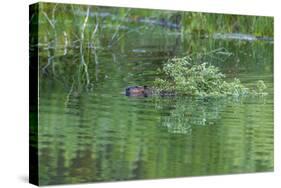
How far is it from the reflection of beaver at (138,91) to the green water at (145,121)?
0.08 metres

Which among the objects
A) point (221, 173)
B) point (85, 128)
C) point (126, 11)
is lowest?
point (221, 173)

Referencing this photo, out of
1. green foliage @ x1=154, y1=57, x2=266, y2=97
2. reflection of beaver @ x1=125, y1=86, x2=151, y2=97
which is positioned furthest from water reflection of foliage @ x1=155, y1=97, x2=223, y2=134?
reflection of beaver @ x1=125, y1=86, x2=151, y2=97

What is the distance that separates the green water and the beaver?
0.07 metres

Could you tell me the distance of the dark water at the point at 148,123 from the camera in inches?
460

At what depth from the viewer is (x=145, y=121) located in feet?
40.9

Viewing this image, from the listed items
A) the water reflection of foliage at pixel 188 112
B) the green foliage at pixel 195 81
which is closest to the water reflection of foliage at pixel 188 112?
the water reflection of foliage at pixel 188 112

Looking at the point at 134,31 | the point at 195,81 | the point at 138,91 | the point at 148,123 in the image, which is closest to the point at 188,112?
the point at 195,81

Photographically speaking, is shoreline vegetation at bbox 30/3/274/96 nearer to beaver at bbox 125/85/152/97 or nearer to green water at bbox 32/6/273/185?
green water at bbox 32/6/273/185

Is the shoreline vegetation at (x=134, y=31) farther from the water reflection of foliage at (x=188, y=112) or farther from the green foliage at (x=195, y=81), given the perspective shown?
the water reflection of foliage at (x=188, y=112)

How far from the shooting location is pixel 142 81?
12484 mm

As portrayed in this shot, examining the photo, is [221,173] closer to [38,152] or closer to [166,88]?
[166,88]

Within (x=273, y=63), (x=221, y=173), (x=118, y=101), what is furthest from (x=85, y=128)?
(x=273, y=63)

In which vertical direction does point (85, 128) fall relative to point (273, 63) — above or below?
below

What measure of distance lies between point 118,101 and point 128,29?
1131mm
